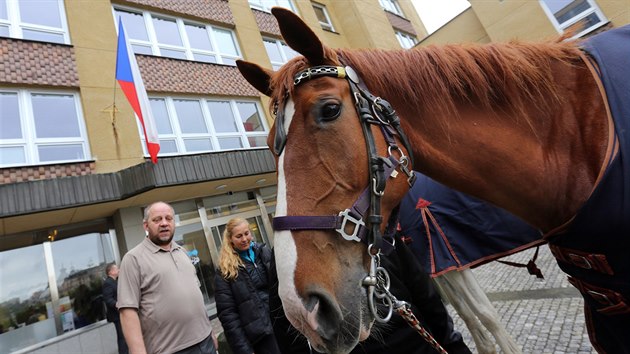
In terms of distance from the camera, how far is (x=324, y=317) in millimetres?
992

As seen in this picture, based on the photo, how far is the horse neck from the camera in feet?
3.99

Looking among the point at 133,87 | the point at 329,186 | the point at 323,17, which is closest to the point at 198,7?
the point at 133,87

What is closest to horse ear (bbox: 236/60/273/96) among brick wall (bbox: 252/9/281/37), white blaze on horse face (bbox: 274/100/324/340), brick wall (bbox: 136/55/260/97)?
white blaze on horse face (bbox: 274/100/324/340)

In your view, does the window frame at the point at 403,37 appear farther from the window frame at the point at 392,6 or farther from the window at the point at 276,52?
the window at the point at 276,52

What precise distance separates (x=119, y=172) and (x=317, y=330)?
8.23m

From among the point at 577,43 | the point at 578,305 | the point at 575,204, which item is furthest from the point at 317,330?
the point at 578,305

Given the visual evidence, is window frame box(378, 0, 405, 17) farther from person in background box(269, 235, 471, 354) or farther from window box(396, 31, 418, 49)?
person in background box(269, 235, 471, 354)

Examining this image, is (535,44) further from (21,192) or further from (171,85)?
(171,85)

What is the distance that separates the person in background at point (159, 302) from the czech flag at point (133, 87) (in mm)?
4888

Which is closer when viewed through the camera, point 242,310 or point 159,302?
point 159,302

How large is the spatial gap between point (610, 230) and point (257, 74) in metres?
1.59

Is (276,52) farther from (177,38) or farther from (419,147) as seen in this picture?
(419,147)

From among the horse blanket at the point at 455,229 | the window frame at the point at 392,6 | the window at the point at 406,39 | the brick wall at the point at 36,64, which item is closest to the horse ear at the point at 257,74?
the horse blanket at the point at 455,229

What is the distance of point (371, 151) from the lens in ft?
3.78
